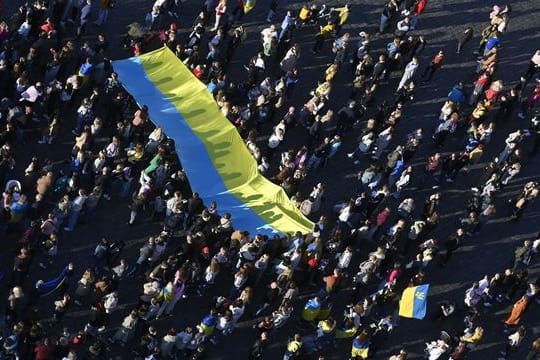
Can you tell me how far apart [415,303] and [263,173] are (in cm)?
661

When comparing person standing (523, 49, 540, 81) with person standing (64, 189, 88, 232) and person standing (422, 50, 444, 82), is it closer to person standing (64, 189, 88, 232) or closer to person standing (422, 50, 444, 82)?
person standing (422, 50, 444, 82)

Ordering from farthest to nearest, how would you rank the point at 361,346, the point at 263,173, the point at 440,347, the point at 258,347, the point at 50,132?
the point at 263,173 → the point at 50,132 → the point at 440,347 → the point at 361,346 → the point at 258,347

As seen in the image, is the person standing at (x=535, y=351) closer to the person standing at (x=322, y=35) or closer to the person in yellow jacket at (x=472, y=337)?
the person in yellow jacket at (x=472, y=337)

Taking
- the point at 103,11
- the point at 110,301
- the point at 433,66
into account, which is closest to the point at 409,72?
the point at 433,66

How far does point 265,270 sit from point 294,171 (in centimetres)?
386

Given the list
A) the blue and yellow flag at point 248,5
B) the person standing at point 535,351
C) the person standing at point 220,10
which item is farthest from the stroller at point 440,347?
the blue and yellow flag at point 248,5

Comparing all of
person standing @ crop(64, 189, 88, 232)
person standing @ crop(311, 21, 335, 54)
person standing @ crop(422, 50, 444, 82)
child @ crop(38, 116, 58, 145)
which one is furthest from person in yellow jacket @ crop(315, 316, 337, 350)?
Answer: person standing @ crop(311, 21, 335, 54)

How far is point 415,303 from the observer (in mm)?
28719

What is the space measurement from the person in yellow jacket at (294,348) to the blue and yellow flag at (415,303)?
308cm

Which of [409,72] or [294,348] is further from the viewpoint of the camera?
[409,72]

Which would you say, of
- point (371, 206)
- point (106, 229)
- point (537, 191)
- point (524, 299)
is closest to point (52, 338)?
point (106, 229)

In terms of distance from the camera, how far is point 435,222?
31.1 m

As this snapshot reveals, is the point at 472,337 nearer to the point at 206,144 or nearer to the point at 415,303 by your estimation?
the point at 415,303

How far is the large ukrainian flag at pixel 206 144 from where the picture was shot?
31.1 metres
